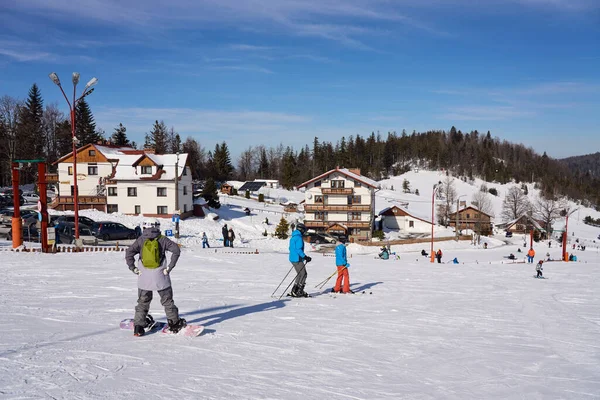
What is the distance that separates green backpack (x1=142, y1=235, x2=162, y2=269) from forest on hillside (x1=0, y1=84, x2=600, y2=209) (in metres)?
69.5

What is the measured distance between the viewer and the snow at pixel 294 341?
17.5 feet

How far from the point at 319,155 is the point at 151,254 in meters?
136

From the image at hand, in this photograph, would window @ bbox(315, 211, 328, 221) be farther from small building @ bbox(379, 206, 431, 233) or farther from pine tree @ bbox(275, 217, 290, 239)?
small building @ bbox(379, 206, 431, 233)

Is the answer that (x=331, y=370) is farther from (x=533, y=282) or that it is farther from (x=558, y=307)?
(x=533, y=282)

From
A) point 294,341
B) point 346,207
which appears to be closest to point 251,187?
point 346,207

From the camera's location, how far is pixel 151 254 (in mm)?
6809

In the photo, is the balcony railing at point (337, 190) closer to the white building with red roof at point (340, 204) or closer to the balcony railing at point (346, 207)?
the white building with red roof at point (340, 204)

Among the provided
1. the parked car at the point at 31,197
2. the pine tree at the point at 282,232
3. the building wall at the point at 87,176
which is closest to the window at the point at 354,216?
the pine tree at the point at 282,232

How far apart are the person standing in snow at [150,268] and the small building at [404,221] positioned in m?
63.5

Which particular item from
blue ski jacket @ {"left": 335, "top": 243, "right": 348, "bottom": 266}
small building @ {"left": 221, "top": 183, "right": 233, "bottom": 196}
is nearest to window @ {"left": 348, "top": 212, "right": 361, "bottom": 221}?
small building @ {"left": 221, "top": 183, "right": 233, "bottom": 196}

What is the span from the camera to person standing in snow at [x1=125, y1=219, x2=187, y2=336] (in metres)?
6.84

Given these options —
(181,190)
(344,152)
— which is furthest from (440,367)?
(344,152)

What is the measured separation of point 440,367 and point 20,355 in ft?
18.6

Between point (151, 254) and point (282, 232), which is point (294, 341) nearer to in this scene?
point (151, 254)
